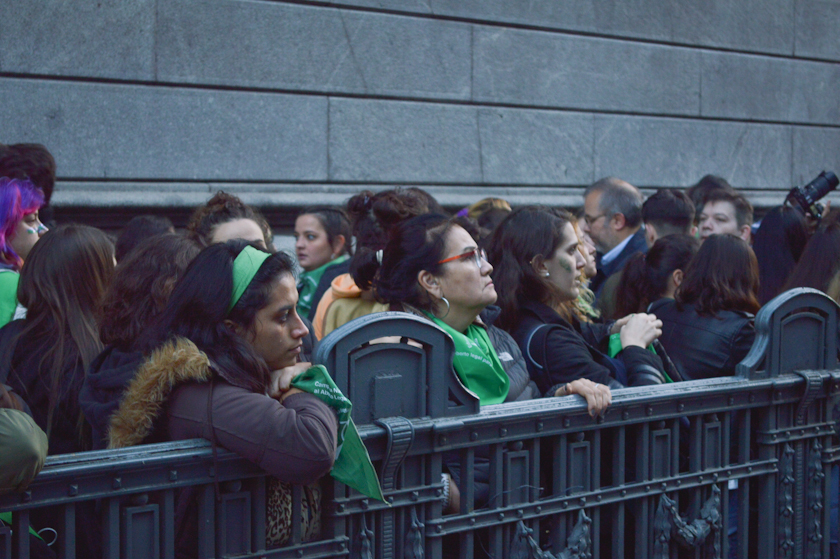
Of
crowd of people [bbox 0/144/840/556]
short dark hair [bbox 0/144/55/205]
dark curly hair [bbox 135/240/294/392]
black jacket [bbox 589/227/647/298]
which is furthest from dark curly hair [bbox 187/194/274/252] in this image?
black jacket [bbox 589/227/647/298]

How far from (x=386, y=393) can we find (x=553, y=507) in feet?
2.42

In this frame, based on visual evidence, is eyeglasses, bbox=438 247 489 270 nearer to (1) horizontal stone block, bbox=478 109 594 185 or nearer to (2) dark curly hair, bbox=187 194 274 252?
(2) dark curly hair, bbox=187 194 274 252

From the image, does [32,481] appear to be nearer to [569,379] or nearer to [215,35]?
[569,379]

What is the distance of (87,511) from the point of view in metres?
2.48

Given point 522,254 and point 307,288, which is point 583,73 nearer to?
point 307,288

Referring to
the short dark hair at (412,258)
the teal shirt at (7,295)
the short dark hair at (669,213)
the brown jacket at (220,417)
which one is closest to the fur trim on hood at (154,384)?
the brown jacket at (220,417)

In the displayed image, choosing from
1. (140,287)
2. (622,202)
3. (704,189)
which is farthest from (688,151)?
(140,287)

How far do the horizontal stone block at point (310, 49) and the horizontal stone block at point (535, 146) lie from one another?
53cm

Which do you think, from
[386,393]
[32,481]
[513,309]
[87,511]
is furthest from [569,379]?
[32,481]

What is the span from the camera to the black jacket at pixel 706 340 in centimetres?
411

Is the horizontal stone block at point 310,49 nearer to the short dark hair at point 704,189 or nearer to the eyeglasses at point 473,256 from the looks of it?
the short dark hair at point 704,189

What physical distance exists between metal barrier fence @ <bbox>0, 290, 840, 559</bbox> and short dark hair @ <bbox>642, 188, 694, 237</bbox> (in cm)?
305

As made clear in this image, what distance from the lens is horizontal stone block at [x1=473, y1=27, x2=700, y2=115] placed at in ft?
28.4

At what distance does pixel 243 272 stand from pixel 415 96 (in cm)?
589
